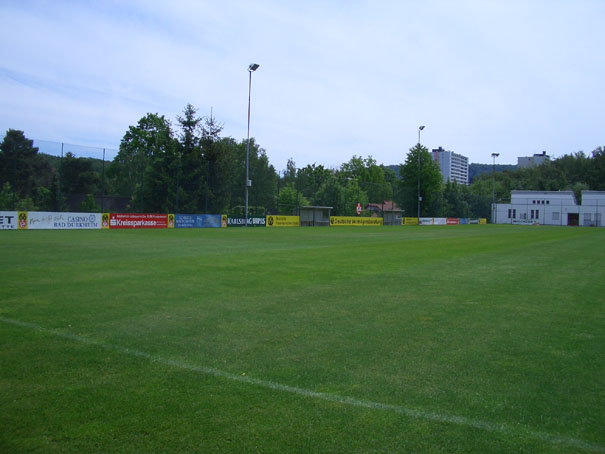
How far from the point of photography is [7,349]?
15.7 ft

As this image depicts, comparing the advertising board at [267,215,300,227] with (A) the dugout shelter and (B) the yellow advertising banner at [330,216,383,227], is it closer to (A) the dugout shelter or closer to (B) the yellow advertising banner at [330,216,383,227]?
(A) the dugout shelter

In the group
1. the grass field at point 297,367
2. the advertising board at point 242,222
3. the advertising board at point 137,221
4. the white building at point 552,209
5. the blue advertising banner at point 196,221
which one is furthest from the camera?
the white building at point 552,209

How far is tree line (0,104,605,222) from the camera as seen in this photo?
31094 mm

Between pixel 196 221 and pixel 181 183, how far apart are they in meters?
5.62

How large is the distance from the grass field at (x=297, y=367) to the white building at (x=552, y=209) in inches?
3636

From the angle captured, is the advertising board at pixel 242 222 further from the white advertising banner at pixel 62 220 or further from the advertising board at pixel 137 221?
the white advertising banner at pixel 62 220

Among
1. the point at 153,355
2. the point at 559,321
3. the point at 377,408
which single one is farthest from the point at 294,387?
the point at 559,321

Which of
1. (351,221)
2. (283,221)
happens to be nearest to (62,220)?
(283,221)

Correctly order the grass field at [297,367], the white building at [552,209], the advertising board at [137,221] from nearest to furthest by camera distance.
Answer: the grass field at [297,367] < the advertising board at [137,221] < the white building at [552,209]

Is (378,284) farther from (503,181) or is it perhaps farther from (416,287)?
(503,181)

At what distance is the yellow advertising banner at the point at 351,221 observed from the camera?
53856 millimetres

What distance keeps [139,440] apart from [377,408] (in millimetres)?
1736

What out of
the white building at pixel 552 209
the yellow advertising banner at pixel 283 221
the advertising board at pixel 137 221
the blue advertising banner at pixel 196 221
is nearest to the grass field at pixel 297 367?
the advertising board at pixel 137 221

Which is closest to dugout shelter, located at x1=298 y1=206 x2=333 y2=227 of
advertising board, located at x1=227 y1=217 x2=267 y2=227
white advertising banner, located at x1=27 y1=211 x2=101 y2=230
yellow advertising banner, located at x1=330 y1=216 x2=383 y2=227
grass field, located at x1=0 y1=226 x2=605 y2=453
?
Result: yellow advertising banner, located at x1=330 y1=216 x2=383 y2=227
